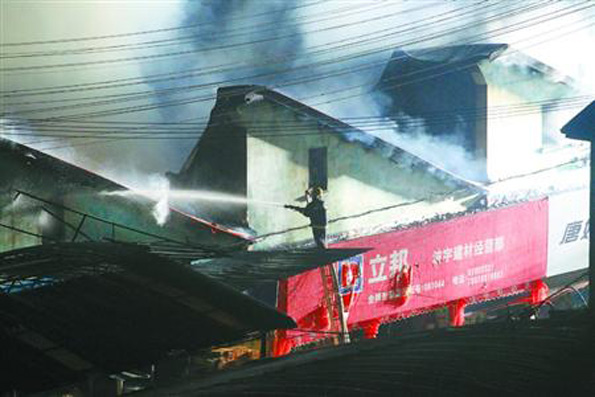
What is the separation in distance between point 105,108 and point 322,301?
6.51 metres

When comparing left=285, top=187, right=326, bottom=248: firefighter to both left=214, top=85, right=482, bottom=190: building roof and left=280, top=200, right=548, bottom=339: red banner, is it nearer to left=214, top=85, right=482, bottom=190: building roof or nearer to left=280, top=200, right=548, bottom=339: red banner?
left=280, top=200, right=548, bottom=339: red banner

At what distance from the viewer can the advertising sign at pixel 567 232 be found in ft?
73.3

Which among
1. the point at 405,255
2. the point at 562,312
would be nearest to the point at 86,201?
the point at 405,255

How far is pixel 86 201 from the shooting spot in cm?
1812

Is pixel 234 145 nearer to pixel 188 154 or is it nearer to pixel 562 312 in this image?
pixel 188 154

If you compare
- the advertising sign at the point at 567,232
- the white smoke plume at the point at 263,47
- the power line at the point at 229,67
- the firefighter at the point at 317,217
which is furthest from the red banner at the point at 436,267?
the power line at the point at 229,67

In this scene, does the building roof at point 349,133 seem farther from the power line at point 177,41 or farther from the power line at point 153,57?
the power line at point 177,41

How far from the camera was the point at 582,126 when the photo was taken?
13.6 metres

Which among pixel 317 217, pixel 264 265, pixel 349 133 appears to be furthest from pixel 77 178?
pixel 349 133

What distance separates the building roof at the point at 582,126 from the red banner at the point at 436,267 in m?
5.50

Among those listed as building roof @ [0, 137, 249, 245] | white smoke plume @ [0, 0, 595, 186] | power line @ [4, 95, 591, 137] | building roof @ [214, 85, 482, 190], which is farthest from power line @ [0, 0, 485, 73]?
building roof @ [0, 137, 249, 245]

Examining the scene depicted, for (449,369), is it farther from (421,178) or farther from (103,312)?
(421,178)

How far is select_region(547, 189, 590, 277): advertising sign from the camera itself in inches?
879

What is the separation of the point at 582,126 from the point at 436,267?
277 inches
